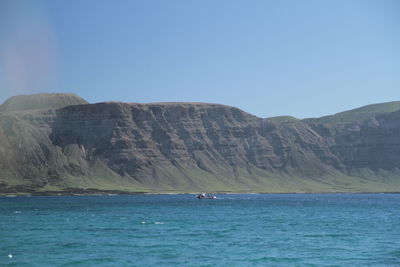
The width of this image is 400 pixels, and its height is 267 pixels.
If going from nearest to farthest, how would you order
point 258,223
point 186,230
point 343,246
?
point 343,246 → point 186,230 → point 258,223

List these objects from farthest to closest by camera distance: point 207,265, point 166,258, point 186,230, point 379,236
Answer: point 186,230
point 379,236
point 166,258
point 207,265

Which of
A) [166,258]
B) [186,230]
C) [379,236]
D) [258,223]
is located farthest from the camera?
[258,223]

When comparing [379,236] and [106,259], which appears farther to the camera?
[379,236]

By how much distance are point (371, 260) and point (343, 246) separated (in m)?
10.6

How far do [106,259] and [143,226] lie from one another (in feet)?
117

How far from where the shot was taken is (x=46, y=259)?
5478 cm

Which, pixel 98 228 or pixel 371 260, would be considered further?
pixel 98 228

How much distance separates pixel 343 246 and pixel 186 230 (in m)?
27.6

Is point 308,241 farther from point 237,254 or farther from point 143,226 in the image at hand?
point 143,226

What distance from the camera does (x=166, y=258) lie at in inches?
2194

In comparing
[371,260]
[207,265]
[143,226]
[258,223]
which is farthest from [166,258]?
[258,223]

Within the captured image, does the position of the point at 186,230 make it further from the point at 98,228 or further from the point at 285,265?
the point at 285,265

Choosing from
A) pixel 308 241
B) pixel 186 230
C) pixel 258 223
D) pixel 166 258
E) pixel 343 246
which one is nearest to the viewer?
pixel 166 258

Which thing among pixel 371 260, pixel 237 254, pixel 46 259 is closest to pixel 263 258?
pixel 237 254
